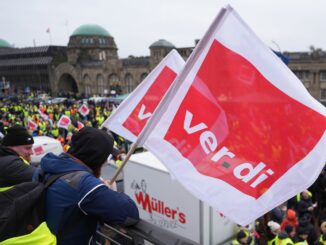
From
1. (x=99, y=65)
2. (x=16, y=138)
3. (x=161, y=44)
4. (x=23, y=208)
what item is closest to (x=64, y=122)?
(x=16, y=138)

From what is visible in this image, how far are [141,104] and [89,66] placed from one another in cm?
5592

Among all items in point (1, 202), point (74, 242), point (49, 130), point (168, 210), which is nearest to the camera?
point (1, 202)

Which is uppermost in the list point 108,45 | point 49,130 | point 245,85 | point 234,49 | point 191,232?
point 108,45

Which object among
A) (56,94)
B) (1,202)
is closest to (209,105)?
(1,202)

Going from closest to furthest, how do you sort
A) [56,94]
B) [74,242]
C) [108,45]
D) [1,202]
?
[1,202] → [74,242] → [56,94] → [108,45]

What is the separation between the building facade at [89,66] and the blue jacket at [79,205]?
115 feet

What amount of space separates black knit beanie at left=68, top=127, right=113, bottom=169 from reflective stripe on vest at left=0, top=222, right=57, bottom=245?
1.62 ft

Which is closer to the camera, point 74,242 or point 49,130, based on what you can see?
point 74,242

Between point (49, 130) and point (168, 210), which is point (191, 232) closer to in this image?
point (168, 210)

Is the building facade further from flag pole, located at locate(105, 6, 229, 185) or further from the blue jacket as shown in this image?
the blue jacket

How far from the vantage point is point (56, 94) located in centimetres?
6438

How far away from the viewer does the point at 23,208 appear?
5.74ft

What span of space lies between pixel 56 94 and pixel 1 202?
6663 cm

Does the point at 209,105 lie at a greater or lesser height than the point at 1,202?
greater
